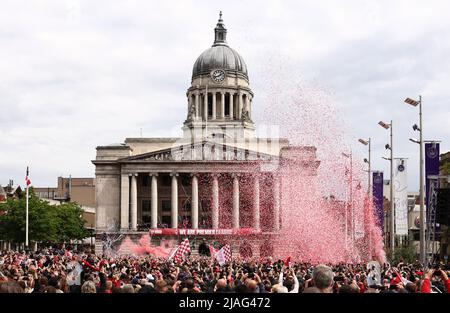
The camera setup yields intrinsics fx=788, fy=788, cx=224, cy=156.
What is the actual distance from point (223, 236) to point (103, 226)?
65.6 feet

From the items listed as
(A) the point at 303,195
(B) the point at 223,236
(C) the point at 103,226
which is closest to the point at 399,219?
(A) the point at 303,195

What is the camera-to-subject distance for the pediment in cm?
11169

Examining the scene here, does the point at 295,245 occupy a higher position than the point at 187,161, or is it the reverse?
the point at 187,161

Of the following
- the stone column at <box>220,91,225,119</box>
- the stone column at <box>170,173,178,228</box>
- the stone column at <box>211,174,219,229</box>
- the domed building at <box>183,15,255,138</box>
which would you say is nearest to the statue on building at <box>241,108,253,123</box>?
the domed building at <box>183,15,255,138</box>

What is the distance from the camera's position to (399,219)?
5197cm

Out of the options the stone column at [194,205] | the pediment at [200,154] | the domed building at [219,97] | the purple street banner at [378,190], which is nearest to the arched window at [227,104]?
the domed building at [219,97]

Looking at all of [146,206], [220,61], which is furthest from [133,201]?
[220,61]

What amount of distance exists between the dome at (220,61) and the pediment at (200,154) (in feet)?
94.8

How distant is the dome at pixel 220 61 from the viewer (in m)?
139

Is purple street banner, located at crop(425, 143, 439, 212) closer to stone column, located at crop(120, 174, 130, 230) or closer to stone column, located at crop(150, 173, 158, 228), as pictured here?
stone column, located at crop(150, 173, 158, 228)

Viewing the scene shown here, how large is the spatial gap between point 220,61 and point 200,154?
30722mm

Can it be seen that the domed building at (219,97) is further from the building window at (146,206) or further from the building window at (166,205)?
the building window at (146,206)
